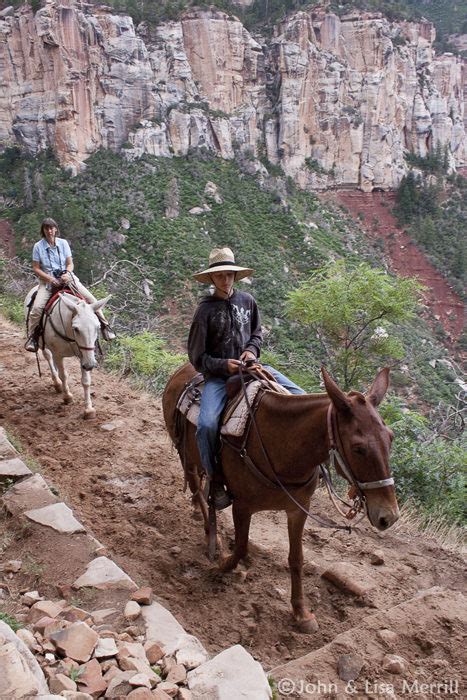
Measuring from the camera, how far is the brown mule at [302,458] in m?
2.50

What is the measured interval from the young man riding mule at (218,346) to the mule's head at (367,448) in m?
1.05

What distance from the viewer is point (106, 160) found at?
38.3 meters

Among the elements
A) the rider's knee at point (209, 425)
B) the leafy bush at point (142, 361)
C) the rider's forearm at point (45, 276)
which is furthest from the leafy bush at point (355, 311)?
the rider's knee at point (209, 425)

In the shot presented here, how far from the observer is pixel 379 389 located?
2789 mm

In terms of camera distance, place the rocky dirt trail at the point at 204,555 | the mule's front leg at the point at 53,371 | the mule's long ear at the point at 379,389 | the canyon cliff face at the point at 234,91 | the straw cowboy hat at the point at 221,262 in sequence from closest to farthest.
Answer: the mule's long ear at the point at 379,389 → the rocky dirt trail at the point at 204,555 → the straw cowboy hat at the point at 221,262 → the mule's front leg at the point at 53,371 → the canyon cliff face at the point at 234,91

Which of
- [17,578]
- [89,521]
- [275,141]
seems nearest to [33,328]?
[89,521]

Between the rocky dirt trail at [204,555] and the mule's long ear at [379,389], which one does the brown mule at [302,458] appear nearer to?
the mule's long ear at [379,389]

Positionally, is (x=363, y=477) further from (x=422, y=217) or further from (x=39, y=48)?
(x=422, y=217)

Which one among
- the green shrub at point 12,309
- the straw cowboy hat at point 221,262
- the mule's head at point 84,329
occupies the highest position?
the straw cowboy hat at point 221,262

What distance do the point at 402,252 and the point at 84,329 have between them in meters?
45.6

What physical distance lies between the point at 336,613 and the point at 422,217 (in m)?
51.5

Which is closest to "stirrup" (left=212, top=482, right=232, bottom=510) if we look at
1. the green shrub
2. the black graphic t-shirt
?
the black graphic t-shirt

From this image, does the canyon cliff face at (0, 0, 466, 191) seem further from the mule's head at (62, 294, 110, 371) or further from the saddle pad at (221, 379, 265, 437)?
the saddle pad at (221, 379, 265, 437)

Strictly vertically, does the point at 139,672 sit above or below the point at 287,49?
below
